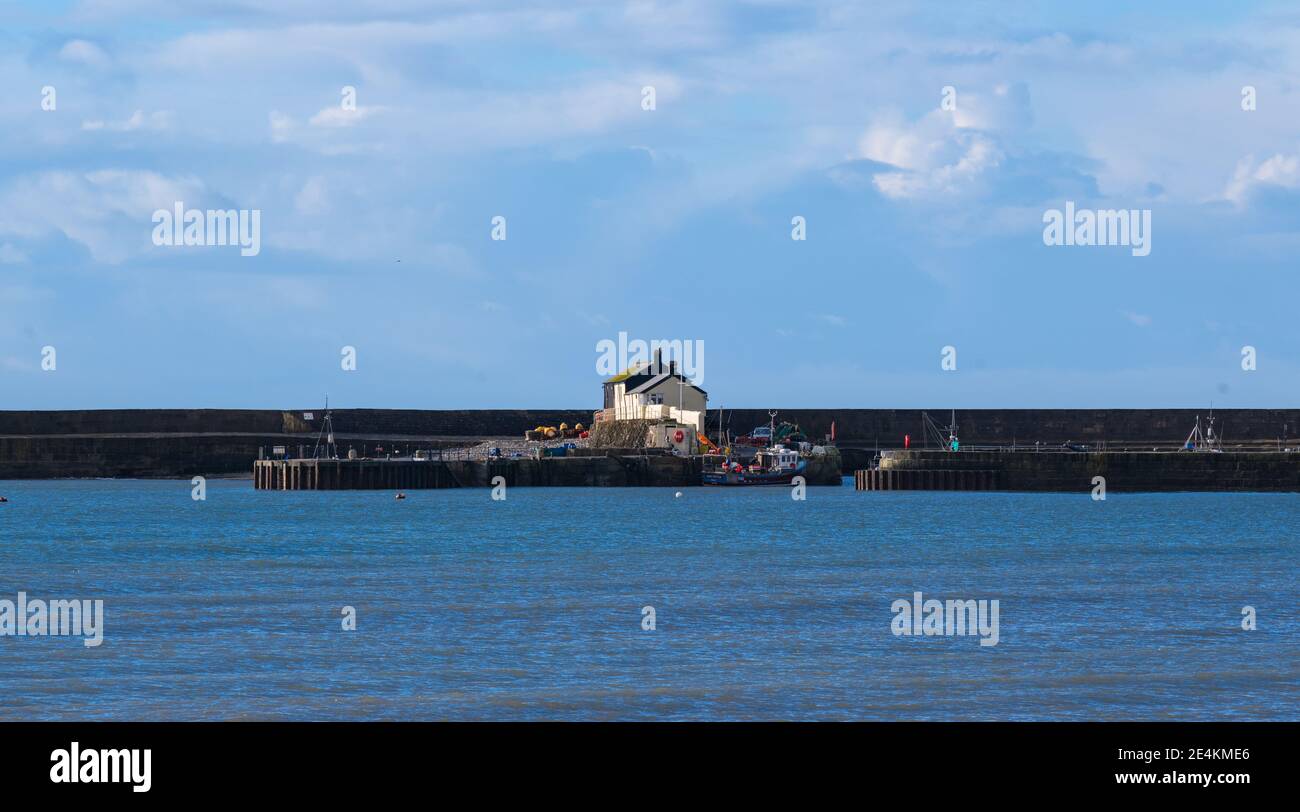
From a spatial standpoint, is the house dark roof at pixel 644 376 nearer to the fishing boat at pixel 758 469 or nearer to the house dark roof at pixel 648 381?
the house dark roof at pixel 648 381

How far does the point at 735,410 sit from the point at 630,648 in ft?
278

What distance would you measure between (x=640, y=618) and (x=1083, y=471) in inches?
2346

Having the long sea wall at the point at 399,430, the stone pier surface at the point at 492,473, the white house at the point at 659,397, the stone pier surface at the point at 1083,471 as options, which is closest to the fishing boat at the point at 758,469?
the stone pier surface at the point at 492,473

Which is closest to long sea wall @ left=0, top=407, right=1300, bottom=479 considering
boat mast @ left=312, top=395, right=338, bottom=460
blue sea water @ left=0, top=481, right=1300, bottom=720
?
boat mast @ left=312, top=395, right=338, bottom=460

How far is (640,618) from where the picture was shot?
30094 mm

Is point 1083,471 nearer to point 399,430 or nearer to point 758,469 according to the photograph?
point 758,469

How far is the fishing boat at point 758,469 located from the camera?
92688mm

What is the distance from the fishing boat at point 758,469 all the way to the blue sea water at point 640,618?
95.7 ft

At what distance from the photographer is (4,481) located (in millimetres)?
100875

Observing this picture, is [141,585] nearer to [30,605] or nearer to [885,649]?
[30,605]

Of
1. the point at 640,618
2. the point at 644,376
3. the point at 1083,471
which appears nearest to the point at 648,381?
the point at 644,376

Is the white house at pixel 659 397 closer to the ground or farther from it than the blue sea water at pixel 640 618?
farther from it

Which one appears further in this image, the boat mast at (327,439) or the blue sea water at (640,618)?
the boat mast at (327,439)
